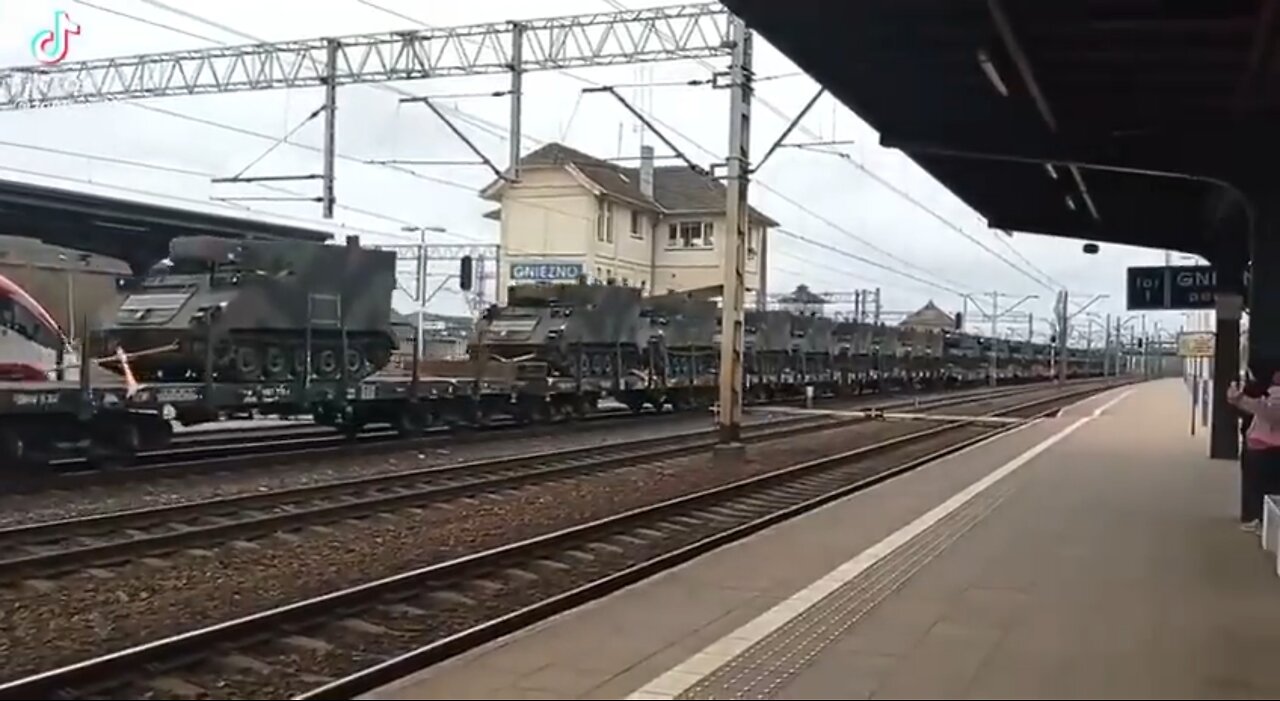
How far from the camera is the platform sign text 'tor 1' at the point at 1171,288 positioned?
22062 mm

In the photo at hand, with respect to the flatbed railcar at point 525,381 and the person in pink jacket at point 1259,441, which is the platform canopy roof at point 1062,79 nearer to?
the person in pink jacket at point 1259,441

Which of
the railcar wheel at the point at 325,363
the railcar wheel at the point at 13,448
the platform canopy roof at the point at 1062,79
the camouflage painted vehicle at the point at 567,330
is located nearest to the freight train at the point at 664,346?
the camouflage painted vehicle at the point at 567,330

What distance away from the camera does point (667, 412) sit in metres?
35.1

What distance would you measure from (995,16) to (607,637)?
5829 millimetres

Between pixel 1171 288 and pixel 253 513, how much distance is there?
1579cm

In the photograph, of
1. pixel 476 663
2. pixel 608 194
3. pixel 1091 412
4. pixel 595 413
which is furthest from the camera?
pixel 608 194

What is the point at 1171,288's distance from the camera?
22.4 meters

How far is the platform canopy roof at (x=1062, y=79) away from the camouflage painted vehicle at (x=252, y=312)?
9000mm

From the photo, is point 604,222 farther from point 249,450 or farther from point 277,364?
point 249,450

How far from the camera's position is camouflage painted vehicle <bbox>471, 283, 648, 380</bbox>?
2866 cm

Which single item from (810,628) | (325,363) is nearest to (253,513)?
(810,628)

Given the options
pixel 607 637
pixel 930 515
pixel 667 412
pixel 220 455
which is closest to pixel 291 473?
pixel 220 455

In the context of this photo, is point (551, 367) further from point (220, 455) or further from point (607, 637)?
point (607, 637)

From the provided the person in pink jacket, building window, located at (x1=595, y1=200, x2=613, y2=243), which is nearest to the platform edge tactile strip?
the person in pink jacket
